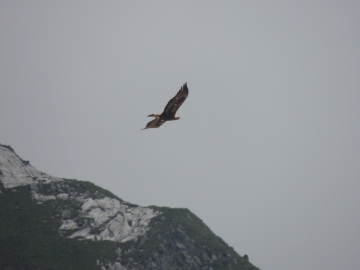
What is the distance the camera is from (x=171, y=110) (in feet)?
63.5

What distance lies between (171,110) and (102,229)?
78.4 metres

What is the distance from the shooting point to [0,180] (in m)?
97.9

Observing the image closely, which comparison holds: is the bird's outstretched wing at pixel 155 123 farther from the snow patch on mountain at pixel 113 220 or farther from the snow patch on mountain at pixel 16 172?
the snow patch on mountain at pixel 16 172

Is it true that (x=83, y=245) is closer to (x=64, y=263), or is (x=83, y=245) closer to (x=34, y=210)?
(x=64, y=263)

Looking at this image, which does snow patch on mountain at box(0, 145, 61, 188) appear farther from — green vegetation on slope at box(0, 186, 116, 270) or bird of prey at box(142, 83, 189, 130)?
bird of prey at box(142, 83, 189, 130)

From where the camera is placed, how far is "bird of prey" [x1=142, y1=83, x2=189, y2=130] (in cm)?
1852

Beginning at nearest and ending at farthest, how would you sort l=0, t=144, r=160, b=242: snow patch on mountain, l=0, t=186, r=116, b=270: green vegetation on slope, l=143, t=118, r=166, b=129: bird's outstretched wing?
l=143, t=118, r=166, b=129: bird's outstretched wing → l=0, t=186, r=116, b=270: green vegetation on slope → l=0, t=144, r=160, b=242: snow patch on mountain

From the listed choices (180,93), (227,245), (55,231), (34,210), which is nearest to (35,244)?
(55,231)

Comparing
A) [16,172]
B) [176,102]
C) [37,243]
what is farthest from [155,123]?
[16,172]

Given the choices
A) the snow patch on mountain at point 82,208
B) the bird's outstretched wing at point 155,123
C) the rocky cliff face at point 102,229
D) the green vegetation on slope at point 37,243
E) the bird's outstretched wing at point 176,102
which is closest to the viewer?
the bird's outstretched wing at point 176,102

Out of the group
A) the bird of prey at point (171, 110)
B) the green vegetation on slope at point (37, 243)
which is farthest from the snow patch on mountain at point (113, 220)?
the bird of prey at point (171, 110)

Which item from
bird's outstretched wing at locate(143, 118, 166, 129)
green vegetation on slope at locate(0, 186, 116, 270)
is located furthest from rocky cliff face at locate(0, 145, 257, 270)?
bird's outstretched wing at locate(143, 118, 166, 129)

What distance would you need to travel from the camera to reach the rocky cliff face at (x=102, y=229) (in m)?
76.1

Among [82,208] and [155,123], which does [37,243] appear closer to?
[82,208]
